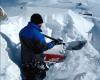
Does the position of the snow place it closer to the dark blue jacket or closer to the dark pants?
the dark pants

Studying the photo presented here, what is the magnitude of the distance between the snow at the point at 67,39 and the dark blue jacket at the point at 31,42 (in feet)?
1.56

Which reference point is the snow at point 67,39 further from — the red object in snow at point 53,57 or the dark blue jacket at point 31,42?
the dark blue jacket at point 31,42

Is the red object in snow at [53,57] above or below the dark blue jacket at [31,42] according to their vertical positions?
below

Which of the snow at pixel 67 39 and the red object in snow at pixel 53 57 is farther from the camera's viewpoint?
the red object in snow at pixel 53 57

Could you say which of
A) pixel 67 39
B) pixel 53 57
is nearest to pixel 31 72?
pixel 53 57

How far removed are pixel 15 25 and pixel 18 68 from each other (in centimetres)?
147

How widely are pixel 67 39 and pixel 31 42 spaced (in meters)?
2.01

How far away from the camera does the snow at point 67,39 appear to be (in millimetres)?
7657

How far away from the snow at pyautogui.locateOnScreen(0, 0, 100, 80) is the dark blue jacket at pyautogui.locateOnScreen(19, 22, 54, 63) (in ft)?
1.56

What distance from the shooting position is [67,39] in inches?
356

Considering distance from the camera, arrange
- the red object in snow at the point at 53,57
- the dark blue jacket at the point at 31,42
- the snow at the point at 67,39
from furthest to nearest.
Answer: the red object in snow at the point at 53,57, the snow at the point at 67,39, the dark blue jacket at the point at 31,42

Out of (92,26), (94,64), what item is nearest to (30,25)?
(94,64)

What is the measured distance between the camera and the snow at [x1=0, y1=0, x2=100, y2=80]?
766 cm

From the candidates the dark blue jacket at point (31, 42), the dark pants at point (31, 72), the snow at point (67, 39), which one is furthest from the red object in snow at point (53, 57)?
the dark blue jacket at point (31, 42)
